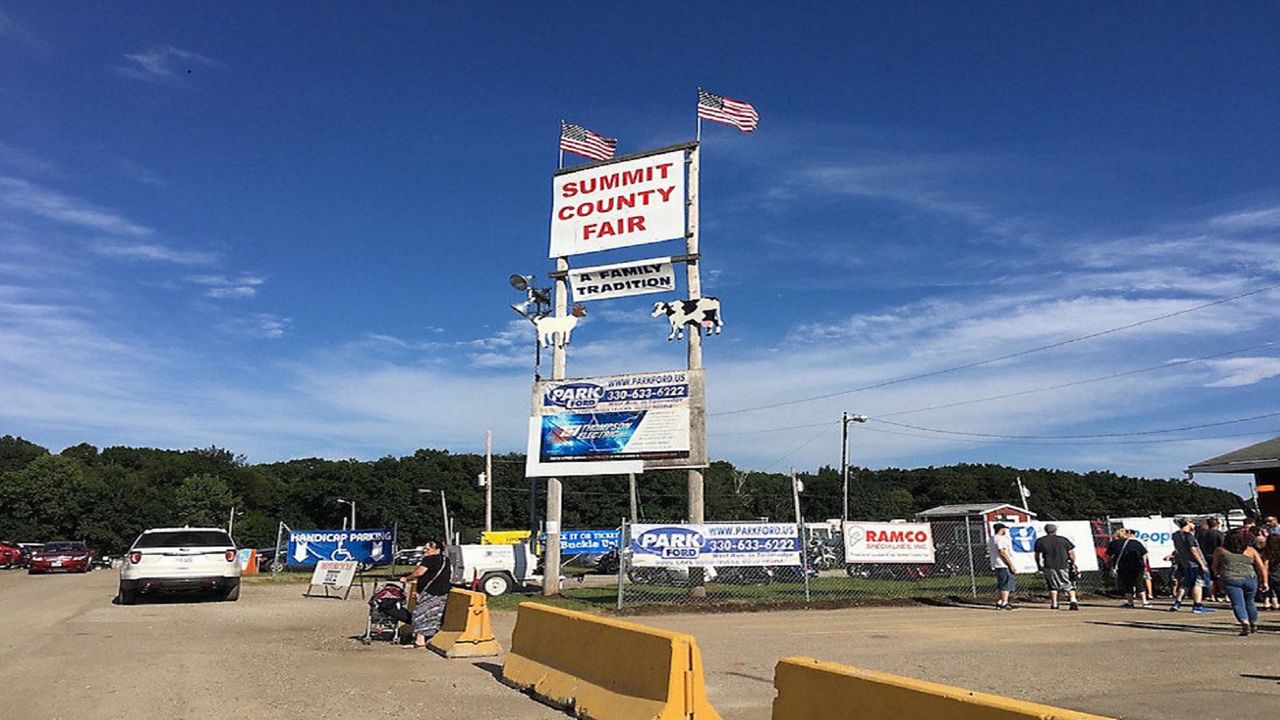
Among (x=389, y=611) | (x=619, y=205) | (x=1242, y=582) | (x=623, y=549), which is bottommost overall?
(x=389, y=611)

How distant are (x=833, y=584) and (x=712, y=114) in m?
13.0

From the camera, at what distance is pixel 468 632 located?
10.9 m

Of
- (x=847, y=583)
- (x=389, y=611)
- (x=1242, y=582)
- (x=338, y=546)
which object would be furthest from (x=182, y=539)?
A: (x=1242, y=582)

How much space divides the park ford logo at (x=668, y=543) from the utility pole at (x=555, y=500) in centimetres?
323

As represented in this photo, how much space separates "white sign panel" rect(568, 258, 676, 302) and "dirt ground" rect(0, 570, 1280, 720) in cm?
894

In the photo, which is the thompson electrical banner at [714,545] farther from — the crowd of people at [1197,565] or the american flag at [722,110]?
the american flag at [722,110]

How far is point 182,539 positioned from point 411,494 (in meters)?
91.1

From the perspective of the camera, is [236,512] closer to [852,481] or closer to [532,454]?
[852,481]

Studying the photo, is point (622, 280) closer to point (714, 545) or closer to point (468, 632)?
point (714, 545)

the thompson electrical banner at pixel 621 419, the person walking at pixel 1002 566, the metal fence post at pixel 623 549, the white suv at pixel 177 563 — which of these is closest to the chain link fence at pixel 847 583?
the metal fence post at pixel 623 549

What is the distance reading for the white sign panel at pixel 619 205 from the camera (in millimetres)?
22391

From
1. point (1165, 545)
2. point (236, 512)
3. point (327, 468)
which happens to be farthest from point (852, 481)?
point (1165, 545)

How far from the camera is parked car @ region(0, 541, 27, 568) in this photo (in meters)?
47.4

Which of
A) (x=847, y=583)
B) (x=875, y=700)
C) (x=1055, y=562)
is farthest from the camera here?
(x=847, y=583)
